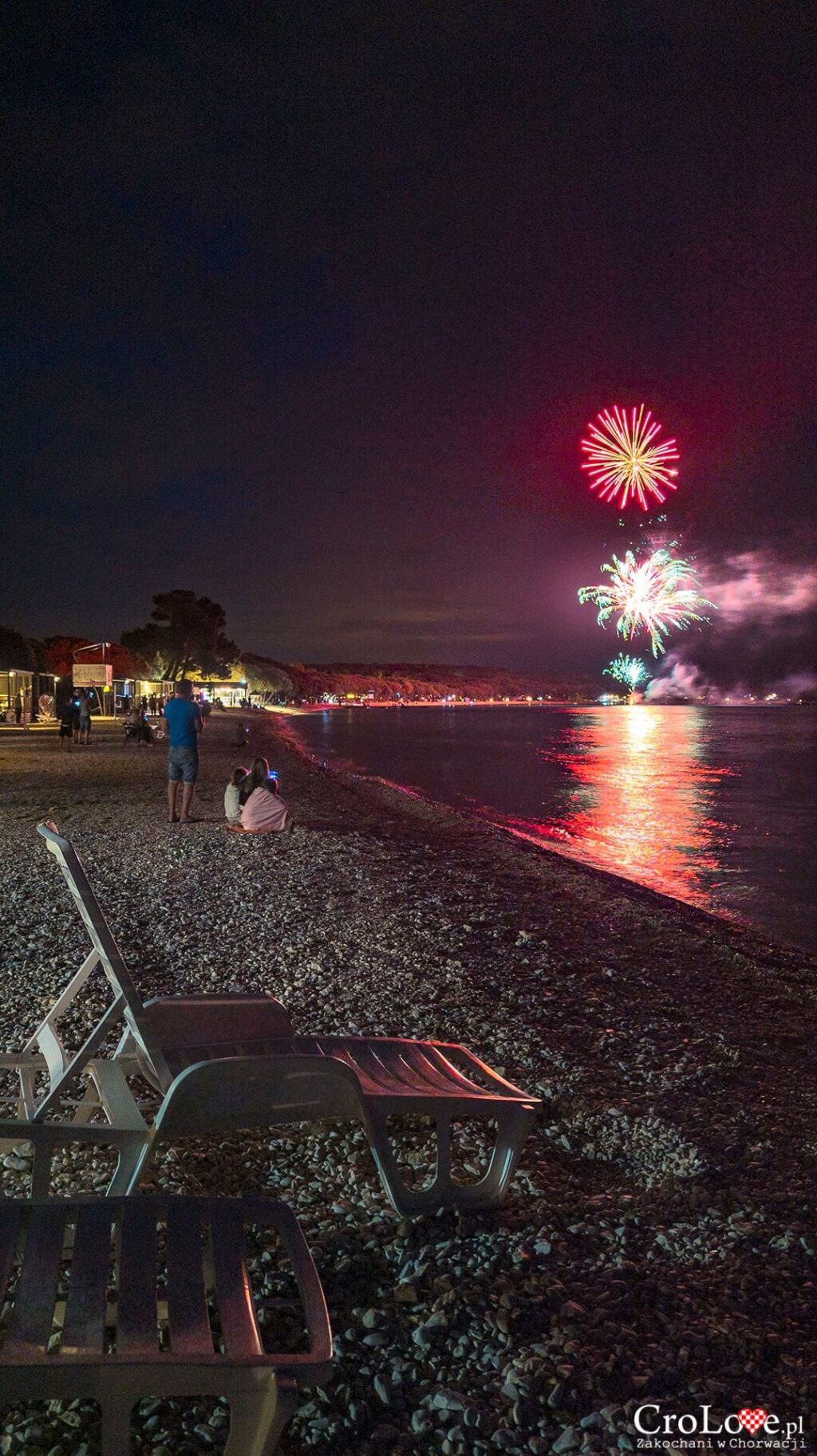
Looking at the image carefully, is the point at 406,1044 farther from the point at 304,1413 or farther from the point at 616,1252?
the point at 304,1413

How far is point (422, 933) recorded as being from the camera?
714 centimetres

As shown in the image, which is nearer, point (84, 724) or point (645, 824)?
point (645, 824)

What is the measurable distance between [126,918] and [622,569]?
3389cm

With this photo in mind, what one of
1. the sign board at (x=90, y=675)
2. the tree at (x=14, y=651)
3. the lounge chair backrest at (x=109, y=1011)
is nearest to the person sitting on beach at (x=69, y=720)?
Answer: the sign board at (x=90, y=675)

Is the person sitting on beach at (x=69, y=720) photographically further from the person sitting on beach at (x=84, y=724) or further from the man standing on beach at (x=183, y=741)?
the man standing on beach at (x=183, y=741)

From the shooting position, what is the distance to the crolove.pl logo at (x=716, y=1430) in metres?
2.14

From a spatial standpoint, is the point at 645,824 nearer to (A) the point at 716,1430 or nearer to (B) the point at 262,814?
(B) the point at 262,814

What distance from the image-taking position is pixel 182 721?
A: 1188 centimetres

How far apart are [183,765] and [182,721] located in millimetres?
646

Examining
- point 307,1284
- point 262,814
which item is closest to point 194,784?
point 262,814

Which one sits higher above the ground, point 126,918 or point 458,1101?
point 458,1101

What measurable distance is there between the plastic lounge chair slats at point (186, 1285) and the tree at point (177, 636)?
294ft

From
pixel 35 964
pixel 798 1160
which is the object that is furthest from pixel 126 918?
pixel 798 1160

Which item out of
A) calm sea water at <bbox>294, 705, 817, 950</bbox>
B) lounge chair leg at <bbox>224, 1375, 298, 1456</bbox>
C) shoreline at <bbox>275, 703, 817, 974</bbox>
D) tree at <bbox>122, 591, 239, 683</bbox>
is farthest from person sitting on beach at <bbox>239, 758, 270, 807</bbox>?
tree at <bbox>122, 591, 239, 683</bbox>
